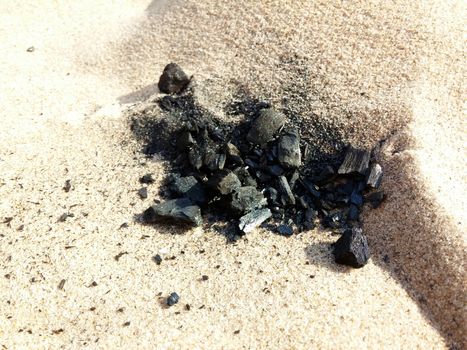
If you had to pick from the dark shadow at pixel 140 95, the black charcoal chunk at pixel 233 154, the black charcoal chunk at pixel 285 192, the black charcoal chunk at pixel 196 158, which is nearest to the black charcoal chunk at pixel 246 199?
the black charcoal chunk at pixel 285 192

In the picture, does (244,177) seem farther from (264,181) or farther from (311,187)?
(311,187)

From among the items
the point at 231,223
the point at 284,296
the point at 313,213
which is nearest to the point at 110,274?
the point at 231,223

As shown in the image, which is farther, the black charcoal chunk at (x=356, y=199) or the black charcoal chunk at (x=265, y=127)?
the black charcoal chunk at (x=265, y=127)

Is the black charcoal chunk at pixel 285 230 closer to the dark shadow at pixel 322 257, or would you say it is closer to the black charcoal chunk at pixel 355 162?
the dark shadow at pixel 322 257

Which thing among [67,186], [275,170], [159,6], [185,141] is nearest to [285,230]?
[275,170]

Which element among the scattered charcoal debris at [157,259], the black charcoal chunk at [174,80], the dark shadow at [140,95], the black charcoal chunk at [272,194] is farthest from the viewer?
the dark shadow at [140,95]

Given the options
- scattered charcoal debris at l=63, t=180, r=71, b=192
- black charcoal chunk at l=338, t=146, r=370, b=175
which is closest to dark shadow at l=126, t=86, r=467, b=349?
black charcoal chunk at l=338, t=146, r=370, b=175
